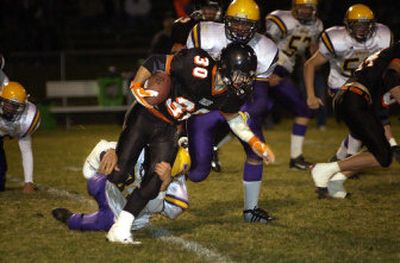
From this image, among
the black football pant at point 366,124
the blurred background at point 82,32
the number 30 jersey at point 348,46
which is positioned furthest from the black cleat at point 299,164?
the blurred background at point 82,32

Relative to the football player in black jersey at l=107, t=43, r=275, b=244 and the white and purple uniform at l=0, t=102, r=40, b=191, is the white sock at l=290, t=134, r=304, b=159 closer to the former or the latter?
the white and purple uniform at l=0, t=102, r=40, b=191

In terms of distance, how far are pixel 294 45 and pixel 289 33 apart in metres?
0.18

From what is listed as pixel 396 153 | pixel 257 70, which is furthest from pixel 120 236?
pixel 396 153

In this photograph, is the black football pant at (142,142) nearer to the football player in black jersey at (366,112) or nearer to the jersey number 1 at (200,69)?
the jersey number 1 at (200,69)

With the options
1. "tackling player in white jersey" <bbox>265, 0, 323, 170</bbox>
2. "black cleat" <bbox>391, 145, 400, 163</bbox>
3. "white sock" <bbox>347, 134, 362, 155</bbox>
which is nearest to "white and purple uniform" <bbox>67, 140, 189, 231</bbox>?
"black cleat" <bbox>391, 145, 400, 163</bbox>

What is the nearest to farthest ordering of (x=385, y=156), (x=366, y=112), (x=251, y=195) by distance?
(x=251, y=195) < (x=385, y=156) < (x=366, y=112)

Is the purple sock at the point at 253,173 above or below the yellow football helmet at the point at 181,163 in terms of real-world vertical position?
below

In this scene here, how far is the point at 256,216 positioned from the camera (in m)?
5.90

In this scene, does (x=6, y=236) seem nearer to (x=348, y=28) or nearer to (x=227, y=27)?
(x=227, y=27)

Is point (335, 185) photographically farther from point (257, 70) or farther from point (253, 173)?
point (257, 70)

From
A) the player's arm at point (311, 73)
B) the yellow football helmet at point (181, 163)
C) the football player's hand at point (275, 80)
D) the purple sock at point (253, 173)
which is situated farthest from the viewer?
the football player's hand at point (275, 80)

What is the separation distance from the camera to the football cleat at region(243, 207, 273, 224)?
5.88 metres

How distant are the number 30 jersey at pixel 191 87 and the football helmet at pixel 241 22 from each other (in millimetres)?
631

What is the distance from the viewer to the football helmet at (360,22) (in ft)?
23.5
